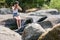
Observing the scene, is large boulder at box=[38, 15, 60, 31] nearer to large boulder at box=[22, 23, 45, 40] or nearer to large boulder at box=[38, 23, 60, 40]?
large boulder at box=[22, 23, 45, 40]

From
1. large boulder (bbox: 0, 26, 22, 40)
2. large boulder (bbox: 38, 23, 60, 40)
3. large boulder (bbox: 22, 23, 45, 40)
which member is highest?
large boulder (bbox: 38, 23, 60, 40)

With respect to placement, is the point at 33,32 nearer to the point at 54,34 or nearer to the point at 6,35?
the point at 6,35

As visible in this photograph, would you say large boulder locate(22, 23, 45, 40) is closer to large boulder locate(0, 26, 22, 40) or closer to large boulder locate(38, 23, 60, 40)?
large boulder locate(0, 26, 22, 40)

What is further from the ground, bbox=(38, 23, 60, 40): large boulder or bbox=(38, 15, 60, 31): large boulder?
bbox=(38, 23, 60, 40): large boulder

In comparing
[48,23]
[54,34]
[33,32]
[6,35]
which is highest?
[54,34]

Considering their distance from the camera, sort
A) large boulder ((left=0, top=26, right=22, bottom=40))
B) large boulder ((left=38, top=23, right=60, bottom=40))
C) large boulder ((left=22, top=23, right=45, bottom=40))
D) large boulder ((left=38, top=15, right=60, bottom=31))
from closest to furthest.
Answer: large boulder ((left=38, top=23, right=60, bottom=40))
large boulder ((left=0, top=26, right=22, bottom=40))
large boulder ((left=22, top=23, right=45, bottom=40))
large boulder ((left=38, top=15, right=60, bottom=31))

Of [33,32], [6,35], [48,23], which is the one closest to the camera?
[6,35]

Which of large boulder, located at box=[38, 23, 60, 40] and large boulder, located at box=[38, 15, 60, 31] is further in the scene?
large boulder, located at box=[38, 15, 60, 31]

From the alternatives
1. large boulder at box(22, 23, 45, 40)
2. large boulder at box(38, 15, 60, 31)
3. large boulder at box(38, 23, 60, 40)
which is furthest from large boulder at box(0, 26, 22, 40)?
large boulder at box(38, 15, 60, 31)

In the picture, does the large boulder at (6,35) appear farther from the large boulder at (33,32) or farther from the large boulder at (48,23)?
the large boulder at (48,23)

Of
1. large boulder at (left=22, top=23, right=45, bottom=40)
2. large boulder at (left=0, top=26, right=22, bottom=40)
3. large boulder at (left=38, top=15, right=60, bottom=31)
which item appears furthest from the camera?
large boulder at (left=38, top=15, right=60, bottom=31)

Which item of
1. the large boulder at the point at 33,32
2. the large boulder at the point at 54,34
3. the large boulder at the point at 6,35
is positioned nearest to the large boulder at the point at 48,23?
the large boulder at the point at 33,32

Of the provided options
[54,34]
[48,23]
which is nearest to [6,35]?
[54,34]

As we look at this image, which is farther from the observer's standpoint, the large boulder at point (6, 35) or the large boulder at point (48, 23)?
the large boulder at point (48, 23)
